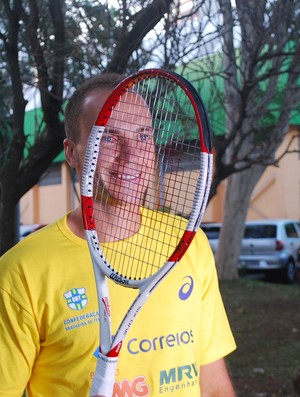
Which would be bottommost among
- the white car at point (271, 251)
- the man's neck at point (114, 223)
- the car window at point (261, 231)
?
the white car at point (271, 251)

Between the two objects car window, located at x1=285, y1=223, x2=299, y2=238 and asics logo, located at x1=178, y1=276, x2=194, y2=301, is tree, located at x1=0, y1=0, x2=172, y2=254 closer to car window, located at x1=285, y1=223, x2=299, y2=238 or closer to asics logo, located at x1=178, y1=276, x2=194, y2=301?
asics logo, located at x1=178, y1=276, x2=194, y2=301

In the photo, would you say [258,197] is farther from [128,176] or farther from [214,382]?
[128,176]

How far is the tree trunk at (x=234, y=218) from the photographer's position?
12949 mm

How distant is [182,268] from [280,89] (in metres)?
6.46

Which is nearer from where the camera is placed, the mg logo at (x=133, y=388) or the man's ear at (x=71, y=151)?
the mg logo at (x=133, y=388)

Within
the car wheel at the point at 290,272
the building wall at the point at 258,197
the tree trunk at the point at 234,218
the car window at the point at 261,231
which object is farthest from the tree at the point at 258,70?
the building wall at the point at 258,197

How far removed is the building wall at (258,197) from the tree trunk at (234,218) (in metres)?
3.35

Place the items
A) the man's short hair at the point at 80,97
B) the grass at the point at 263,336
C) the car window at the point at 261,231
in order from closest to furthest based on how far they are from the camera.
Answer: the man's short hair at the point at 80,97 → the grass at the point at 263,336 → the car window at the point at 261,231

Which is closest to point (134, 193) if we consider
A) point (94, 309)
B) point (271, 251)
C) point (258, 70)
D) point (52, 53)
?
point (94, 309)

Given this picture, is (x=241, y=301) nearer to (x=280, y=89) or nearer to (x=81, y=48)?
(x=280, y=89)

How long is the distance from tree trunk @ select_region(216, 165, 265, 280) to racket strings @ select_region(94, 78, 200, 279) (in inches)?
407

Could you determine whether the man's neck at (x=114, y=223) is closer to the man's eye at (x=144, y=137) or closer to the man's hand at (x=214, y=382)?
the man's eye at (x=144, y=137)

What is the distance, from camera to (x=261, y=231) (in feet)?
55.8

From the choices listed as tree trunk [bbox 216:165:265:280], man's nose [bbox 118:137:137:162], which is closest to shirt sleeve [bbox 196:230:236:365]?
man's nose [bbox 118:137:137:162]
